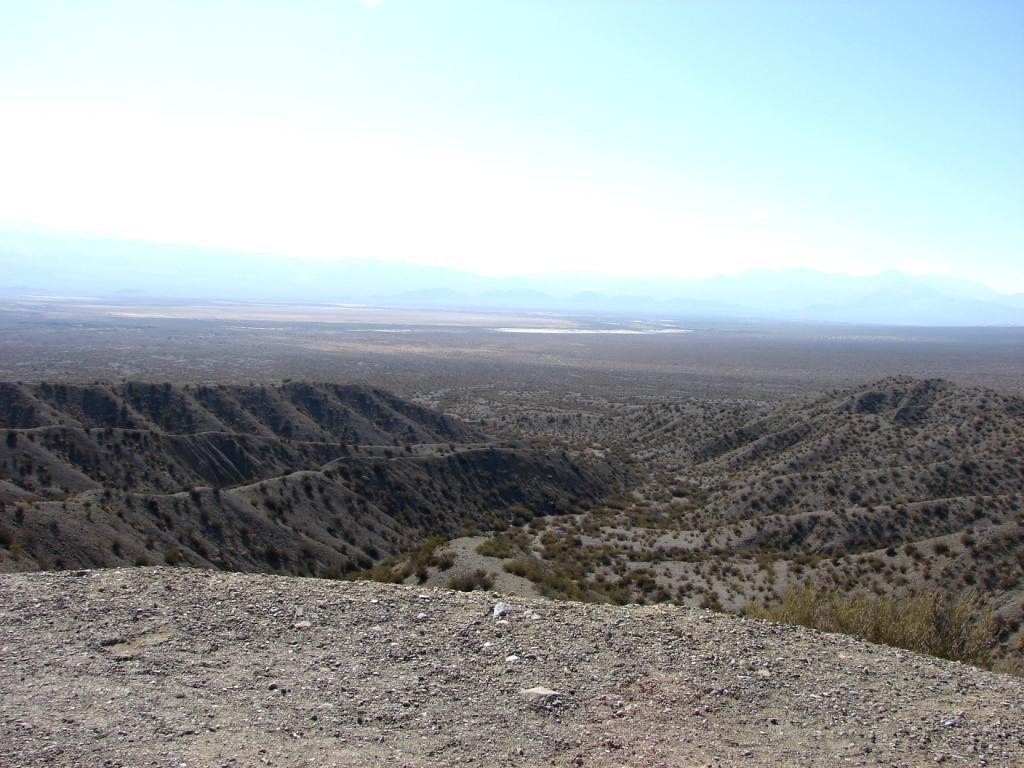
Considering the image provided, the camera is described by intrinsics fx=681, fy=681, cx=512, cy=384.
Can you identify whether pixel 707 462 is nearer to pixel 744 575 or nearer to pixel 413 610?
pixel 744 575

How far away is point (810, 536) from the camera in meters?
28.3

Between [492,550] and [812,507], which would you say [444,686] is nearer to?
[492,550]

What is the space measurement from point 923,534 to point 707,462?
832 inches

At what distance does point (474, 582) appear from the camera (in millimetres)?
15180

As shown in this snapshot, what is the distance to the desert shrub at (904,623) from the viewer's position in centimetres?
1017

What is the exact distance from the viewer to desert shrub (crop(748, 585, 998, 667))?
10172 millimetres

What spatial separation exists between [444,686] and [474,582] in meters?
8.00

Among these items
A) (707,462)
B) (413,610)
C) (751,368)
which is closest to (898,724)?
(413,610)

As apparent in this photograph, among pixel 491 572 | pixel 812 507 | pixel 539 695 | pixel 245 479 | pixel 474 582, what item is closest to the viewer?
pixel 539 695

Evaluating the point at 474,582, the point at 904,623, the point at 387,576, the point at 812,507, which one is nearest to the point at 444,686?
the point at 904,623

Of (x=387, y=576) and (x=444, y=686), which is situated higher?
(x=444, y=686)

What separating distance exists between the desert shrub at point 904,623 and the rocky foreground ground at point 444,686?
4.25ft

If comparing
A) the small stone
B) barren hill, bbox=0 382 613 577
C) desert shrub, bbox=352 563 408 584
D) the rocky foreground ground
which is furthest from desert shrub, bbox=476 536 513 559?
the small stone

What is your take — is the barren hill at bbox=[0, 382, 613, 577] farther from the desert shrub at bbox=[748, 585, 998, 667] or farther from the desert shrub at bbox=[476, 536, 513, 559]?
the desert shrub at bbox=[748, 585, 998, 667]
